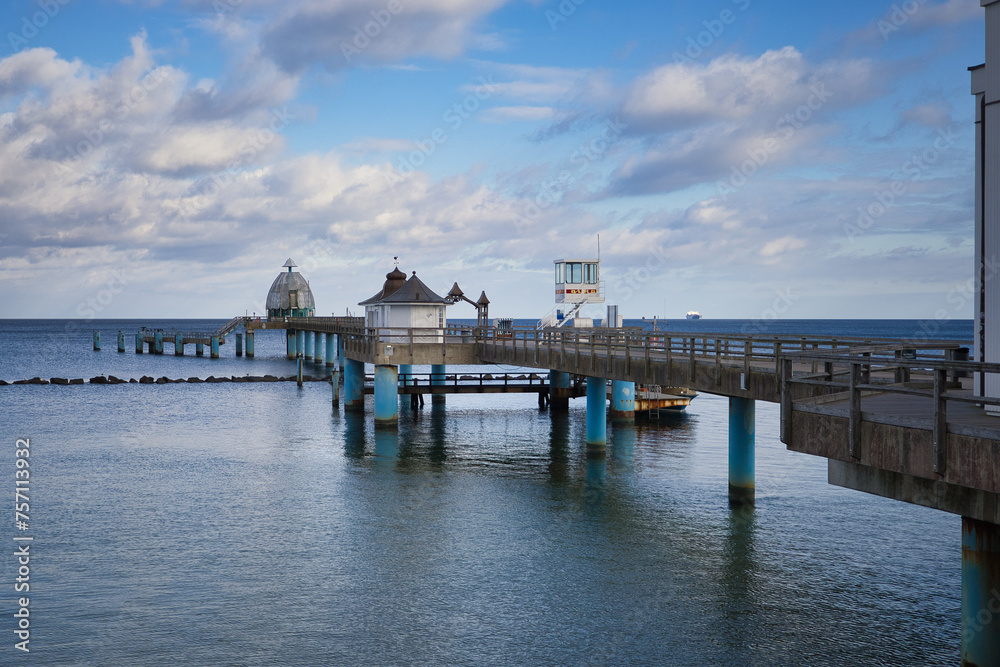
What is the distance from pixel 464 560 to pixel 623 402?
2214 cm

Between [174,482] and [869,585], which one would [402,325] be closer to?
[174,482]

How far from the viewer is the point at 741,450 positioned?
73.1 ft

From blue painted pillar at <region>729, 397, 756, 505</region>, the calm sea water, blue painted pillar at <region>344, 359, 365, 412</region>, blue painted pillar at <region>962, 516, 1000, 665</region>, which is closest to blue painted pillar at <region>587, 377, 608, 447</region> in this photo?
the calm sea water

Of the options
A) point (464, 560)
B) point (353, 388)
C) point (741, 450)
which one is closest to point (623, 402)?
point (353, 388)

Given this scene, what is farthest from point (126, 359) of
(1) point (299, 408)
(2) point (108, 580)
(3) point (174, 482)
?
(2) point (108, 580)

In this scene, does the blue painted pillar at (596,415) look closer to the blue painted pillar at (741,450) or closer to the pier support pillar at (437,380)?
the blue painted pillar at (741,450)

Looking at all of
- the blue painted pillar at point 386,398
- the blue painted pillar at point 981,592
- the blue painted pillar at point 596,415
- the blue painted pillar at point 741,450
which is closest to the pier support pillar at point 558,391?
the blue painted pillar at point 386,398

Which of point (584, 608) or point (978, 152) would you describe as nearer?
point (978, 152)

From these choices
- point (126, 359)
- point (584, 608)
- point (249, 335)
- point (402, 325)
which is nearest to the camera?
point (584, 608)

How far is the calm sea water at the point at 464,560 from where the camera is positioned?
13.1 meters

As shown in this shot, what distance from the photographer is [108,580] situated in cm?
1597

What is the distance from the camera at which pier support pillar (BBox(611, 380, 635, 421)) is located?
38531 millimetres

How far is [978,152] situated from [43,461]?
2881cm

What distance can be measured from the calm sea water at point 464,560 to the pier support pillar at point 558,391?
9.84 meters
